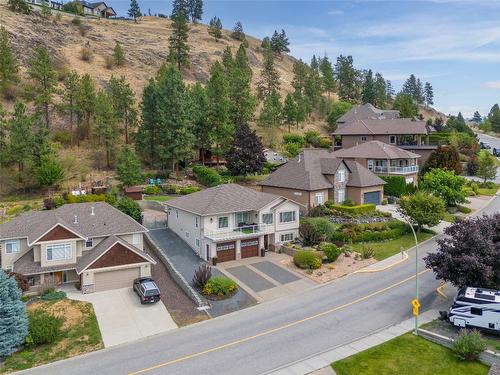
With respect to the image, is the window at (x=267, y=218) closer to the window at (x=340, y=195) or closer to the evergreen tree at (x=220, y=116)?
the window at (x=340, y=195)

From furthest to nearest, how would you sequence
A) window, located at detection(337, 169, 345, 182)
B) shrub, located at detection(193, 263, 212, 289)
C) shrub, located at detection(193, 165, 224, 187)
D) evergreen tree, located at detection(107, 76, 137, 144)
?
evergreen tree, located at detection(107, 76, 137, 144) → shrub, located at detection(193, 165, 224, 187) → window, located at detection(337, 169, 345, 182) → shrub, located at detection(193, 263, 212, 289)

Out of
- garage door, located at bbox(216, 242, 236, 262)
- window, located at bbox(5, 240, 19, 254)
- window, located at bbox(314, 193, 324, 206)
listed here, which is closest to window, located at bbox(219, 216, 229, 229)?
garage door, located at bbox(216, 242, 236, 262)

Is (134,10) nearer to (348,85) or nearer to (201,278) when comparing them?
(348,85)

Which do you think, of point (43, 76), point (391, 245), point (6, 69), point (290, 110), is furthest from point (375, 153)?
point (6, 69)

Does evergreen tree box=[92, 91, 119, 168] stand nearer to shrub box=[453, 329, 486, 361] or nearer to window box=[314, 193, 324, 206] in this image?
window box=[314, 193, 324, 206]

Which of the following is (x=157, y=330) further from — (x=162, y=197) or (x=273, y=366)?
(x=162, y=197)

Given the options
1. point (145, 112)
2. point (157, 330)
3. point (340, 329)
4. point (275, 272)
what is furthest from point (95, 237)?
point (145, 112)

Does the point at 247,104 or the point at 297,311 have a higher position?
the point at 247,104
